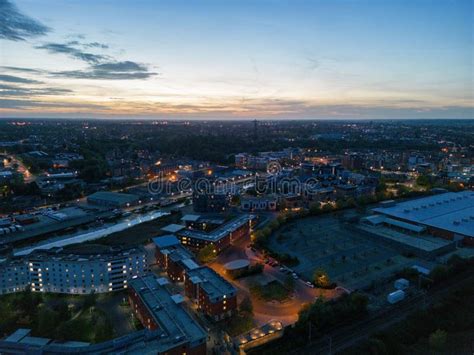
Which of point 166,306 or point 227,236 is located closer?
point 166,306

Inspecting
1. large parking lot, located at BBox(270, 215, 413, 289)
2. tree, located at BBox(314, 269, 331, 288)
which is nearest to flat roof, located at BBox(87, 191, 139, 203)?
large parking lot, located at BBox(270, 215, 413, 289)

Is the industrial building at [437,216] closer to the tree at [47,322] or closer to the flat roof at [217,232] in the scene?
the flat roof at [217,232]

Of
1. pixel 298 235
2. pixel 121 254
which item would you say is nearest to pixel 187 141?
pixel 298 235

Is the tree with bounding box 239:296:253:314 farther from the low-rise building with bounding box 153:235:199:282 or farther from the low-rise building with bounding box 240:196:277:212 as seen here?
the low-rise building with bounding box 240:196:277:212

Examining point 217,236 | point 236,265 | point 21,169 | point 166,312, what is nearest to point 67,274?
point 166,312

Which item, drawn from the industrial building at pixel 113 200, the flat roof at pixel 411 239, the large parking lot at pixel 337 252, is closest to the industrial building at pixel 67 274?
the large parking lot at pixel 337 252

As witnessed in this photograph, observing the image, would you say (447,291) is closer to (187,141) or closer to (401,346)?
(401,346)
